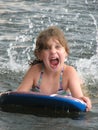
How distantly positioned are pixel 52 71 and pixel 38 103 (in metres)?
0.48

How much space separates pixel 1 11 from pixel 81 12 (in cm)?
224

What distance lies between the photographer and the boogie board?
252 inches

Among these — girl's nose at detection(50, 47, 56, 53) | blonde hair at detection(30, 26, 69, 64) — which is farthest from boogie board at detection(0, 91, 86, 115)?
blonde hair at detection(30, 26, 69, 64)

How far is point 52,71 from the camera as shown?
6.78m

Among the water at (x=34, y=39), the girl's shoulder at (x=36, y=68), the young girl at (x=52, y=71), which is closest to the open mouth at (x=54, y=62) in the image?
the young girl at (x=52, y=71)

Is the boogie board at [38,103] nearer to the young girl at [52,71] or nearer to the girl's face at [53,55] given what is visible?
the young girl at [52,71]

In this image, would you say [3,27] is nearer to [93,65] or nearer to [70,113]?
[93,65]

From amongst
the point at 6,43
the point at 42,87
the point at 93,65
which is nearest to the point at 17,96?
the point at 42,87

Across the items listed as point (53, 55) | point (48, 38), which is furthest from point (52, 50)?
point (48, 38)

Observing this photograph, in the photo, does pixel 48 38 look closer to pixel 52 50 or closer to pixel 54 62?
pixel 52 50

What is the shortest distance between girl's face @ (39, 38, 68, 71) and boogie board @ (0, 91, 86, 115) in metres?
0.37

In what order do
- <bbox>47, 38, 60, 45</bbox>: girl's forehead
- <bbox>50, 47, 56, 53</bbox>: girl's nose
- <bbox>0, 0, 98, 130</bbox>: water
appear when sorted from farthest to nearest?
1. <bbox>47, 38, 60, 45</bbox>: girl's forehead
2. <bbox>50, 47, 56, 53</bbox>: girl's nose
3. <bbox>0, 0, 98, 130</bbox>: water

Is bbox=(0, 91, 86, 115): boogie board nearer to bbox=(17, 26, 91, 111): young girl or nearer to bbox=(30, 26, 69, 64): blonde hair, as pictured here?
bbox=(17, 26, 91, 111): young girl

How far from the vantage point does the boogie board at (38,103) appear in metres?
6.39
